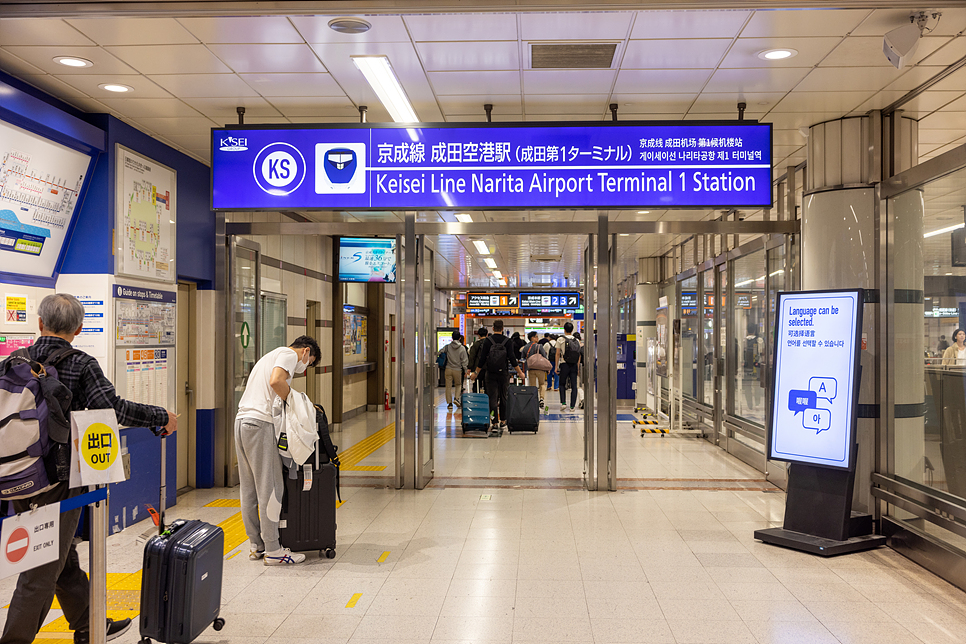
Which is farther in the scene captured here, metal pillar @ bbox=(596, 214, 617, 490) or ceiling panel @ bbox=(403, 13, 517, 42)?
metal pillar @ bbox=(596, 214, 617, 490)

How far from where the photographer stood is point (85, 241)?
5062mm

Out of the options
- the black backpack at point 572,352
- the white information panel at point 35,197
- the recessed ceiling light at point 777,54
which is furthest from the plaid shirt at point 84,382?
the black backpack at point 572,352

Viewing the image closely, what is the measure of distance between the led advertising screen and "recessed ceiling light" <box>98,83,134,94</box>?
5.27m

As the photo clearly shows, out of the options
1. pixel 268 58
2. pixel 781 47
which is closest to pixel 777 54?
pixel 781 47

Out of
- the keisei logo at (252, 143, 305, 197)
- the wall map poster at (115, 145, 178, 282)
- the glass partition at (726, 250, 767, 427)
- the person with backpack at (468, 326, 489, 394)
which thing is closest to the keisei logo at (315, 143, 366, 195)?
the keisei logo at (252, 143, 305, 197)

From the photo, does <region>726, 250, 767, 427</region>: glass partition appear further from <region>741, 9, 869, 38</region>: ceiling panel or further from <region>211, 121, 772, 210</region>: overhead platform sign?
<region>741, 9, 869, 38</region>: ceiling panel

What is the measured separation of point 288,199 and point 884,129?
451cm

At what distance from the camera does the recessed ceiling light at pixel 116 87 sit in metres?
4.75

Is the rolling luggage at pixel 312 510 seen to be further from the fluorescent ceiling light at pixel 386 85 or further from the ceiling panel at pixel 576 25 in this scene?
the ceiling panel at pixel 576 25

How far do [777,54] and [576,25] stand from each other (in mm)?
1331

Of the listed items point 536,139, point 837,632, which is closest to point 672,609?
point 837,632

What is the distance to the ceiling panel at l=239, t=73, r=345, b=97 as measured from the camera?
4781 mm

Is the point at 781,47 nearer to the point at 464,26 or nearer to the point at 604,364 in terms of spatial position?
the point at 464,26

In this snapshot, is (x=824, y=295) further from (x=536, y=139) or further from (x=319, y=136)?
(x=319, y=136)
